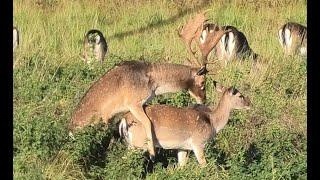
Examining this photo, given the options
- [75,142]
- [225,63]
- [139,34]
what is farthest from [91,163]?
[139,34]

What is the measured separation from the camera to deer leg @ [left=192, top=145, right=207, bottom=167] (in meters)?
8.12

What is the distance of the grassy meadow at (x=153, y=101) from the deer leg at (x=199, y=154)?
57 mm

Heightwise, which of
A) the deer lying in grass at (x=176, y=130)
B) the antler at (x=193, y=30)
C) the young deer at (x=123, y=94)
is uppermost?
the antler at (x=193, y=30)

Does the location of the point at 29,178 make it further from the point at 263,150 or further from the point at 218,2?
the point at 218,2

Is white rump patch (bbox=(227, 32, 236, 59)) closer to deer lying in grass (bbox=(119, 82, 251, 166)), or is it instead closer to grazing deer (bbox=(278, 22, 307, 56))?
grazing deer (bbox=(278, 22, 307, 56))

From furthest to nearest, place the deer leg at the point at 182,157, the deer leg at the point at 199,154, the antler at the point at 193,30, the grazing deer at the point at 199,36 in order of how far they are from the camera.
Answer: the antler at the point at 193,30 → the grazing deer at the point at 199,36 → the deer leg at the point at 182,157 → the deer leg at the point at 199,154

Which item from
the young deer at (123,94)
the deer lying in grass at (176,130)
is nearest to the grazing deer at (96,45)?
the young deer at (123,94)

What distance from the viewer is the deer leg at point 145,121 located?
815cm

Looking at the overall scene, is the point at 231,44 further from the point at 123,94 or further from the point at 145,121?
the point at 145,121

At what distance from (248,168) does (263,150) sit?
0.66 metres

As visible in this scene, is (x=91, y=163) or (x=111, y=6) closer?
(x=91, y=163)

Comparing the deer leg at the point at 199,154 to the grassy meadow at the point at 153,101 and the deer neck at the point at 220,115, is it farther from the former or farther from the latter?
the deer neck at the point at 220,115

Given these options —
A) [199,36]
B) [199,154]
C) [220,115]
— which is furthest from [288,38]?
[199,154]

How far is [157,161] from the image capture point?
834 cm
